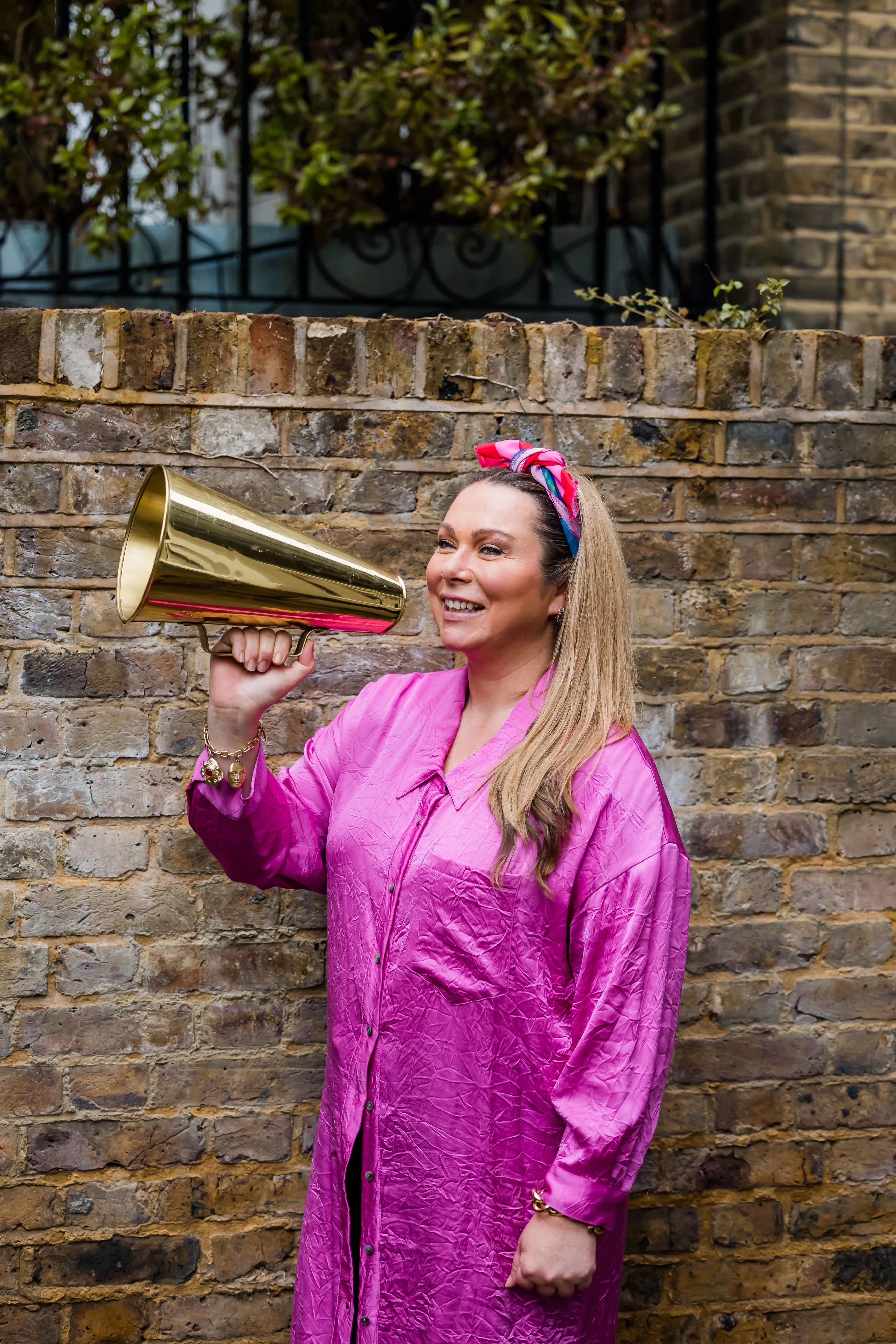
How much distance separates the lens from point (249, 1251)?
2.73 m

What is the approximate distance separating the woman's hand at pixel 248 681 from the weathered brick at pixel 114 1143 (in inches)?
39.2

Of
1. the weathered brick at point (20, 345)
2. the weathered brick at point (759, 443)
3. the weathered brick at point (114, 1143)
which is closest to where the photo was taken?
the weathered brick at point (20, 345)

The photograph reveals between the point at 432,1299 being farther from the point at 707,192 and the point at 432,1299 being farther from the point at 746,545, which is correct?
the point at 707,192

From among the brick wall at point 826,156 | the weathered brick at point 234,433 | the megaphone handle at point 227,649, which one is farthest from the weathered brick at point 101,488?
the brick wall at point 826,156

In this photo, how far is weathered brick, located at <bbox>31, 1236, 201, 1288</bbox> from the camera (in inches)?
105

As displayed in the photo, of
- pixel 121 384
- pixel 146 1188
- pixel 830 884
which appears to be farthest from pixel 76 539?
pixel 830 884

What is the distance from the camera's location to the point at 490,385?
106 inches

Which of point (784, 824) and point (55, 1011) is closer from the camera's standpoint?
point (55, 1011)

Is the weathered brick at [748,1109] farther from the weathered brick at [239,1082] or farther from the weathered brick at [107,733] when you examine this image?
the weathered brick at [107,733]

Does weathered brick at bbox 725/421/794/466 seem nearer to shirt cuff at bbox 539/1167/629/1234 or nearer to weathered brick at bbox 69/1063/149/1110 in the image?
shirt cuff at bbox 539/1167/629/1234

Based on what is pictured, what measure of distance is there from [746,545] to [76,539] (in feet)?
4.92

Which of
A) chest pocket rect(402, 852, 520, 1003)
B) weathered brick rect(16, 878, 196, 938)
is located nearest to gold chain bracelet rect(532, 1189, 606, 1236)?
chest pocket rect(402, 852, 520, 1003)

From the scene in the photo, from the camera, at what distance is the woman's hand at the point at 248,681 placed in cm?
215

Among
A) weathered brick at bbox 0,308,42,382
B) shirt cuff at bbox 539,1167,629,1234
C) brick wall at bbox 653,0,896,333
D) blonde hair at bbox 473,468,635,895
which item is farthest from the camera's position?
brick wall at bbox 653,0,896,333
